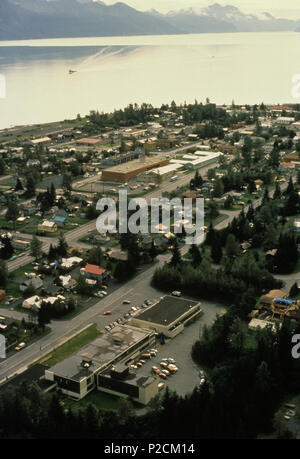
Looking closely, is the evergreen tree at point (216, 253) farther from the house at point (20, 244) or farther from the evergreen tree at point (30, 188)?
the evergreen tree at point (30, 188)

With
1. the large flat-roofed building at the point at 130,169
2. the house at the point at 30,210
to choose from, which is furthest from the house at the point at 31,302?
the large flat-roofed building at the point at 130,169

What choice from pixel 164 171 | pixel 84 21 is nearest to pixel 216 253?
pixel 164 171

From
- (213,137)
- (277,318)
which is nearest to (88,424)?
(277,318)

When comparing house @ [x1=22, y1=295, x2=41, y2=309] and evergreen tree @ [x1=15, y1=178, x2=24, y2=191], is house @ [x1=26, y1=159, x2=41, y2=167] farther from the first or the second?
house @ [x1=22, y1=295, x2=41, y2=309]

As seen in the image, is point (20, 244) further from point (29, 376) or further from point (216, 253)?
point (29, 376)

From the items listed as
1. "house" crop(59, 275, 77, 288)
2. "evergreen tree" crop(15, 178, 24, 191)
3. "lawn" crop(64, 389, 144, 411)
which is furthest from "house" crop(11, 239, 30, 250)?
"lawn" crop(64, 389, 144, 411)
